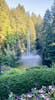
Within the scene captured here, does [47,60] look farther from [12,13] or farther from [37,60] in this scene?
[12,13]

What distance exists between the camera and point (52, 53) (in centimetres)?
2012

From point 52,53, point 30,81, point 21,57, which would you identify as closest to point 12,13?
point 21,57

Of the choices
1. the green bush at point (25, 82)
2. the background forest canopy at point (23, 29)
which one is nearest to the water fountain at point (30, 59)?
the background forest canopy at point (23, 29)

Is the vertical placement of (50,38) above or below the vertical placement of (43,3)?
below

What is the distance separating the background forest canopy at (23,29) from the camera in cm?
2149

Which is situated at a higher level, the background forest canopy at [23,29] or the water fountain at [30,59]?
the background forest canopy at [23,29]

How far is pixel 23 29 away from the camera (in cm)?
2561

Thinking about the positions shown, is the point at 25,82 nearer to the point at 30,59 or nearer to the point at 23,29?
the point at 30,59

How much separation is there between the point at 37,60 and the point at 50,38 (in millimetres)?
1883

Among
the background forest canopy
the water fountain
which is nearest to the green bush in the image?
the background forest canopy

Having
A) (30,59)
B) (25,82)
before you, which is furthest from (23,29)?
(25,82)

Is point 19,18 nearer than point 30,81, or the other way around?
point 30,81

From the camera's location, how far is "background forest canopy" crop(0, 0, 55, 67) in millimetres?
21492

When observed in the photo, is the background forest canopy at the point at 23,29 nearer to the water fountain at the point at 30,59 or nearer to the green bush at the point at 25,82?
the water fountain at the point at 30,59
